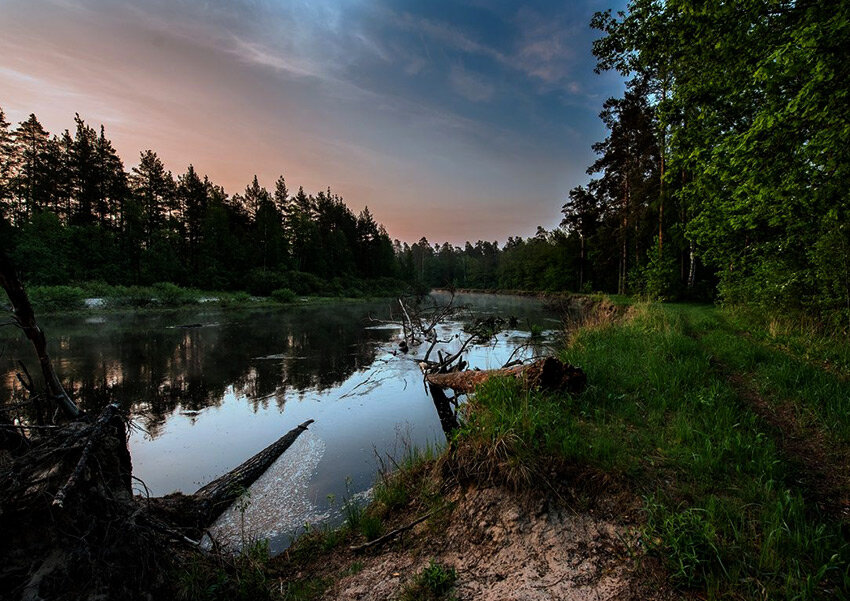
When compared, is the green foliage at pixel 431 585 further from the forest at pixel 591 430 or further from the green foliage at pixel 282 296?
the green foliage at pixel 282 296

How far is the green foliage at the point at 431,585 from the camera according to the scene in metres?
2.37

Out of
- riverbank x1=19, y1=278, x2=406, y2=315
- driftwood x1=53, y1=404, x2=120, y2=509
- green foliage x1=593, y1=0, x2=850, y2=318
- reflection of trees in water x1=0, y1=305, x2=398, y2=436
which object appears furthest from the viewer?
riverbank x1=19, y1=278, x2=406, y2=315

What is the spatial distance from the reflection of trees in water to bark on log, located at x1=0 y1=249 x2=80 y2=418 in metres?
3.26

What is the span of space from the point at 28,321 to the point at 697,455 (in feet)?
19.8

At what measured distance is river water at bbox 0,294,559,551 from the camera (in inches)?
211

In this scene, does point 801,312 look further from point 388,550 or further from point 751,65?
point 388,550

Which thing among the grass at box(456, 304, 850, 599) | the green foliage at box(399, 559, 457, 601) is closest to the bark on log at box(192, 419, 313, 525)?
the green foliage at box(399, 559, 457, 601)

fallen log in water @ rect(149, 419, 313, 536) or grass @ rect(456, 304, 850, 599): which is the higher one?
grass @ rect(456, 304, 850, 599)

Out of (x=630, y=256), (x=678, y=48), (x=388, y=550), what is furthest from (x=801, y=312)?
(x=630, y=256)

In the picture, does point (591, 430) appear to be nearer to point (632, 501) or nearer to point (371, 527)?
point (632, 501)

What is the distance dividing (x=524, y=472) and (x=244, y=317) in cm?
2974

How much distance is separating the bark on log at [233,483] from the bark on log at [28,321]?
2.20 meters

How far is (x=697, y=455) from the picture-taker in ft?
9.81

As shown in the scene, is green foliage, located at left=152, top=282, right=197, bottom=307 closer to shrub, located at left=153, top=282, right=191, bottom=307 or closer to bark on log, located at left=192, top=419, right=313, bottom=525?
shrub, located at left=153, top=282, right=191, bottom=307
